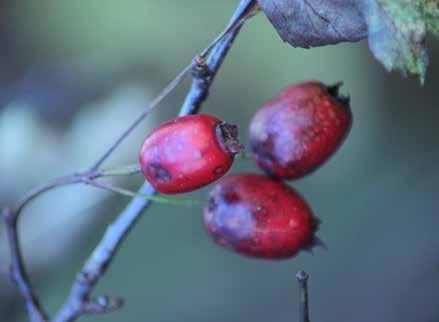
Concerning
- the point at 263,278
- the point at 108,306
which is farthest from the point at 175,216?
the point at 108,306

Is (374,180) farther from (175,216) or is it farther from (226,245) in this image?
(226,245)

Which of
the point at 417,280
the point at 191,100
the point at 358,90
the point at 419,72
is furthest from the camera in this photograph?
the point at 358,90

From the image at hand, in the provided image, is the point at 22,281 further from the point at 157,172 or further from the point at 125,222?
the point at 157,172

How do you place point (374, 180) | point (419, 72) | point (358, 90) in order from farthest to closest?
point (358, 90)
point (374, 180)
point (419, 72)

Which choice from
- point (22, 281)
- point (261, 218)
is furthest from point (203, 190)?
point (261, 218)

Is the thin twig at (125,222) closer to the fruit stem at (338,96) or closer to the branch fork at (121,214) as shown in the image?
the branch fork at (121,214)

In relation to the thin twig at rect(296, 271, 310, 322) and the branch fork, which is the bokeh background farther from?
the thin twig at rect(296, 271, 310, 322)

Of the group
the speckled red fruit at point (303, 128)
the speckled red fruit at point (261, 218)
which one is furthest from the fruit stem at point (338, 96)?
the speckled red fruit at point (261, 218)
